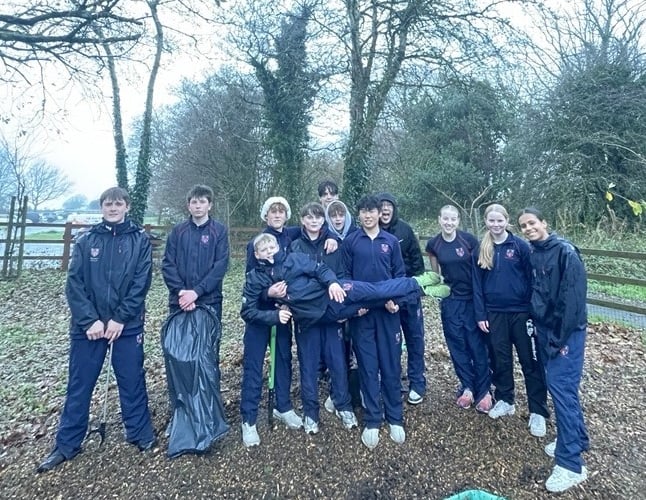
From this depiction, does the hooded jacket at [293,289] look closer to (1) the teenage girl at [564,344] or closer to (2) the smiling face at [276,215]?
(2) the smiling face at [276,215]

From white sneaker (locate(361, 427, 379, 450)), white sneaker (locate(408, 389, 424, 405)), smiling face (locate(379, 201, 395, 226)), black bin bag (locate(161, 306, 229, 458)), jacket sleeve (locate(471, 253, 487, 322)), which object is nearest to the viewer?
black bin bag (locate(161, 306, 229, 458))

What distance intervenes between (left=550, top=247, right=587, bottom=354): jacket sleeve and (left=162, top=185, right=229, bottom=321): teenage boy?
2.35m

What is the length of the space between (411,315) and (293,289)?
1.15m

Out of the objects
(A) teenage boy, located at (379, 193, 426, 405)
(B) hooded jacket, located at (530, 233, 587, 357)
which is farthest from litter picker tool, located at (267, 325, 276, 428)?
(B) hooded jacket, located at (530, 233, 587, 357)

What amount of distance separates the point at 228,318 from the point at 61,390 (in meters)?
2.86

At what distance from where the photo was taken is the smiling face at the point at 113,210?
3.02 m

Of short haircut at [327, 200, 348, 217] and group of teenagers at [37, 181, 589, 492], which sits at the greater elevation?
short haircut at [327, 200, 348, 217]

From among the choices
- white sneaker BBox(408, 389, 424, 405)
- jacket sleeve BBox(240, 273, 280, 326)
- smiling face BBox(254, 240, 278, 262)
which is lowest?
white sneaker BBox(408, 389, 424, 405)

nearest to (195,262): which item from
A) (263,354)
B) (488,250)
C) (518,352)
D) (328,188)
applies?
(263,354)

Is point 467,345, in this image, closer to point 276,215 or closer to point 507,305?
point 507,305

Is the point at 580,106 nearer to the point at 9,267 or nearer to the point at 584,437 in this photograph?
the point at 584,437

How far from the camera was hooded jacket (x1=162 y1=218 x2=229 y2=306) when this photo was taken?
3.15 meters

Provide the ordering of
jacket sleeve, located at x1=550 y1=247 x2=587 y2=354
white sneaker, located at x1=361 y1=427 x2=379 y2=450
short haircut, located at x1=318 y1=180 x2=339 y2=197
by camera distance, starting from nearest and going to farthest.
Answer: jacket sleeve, located at x1=550 y1=247 x2=587 y2=354, white sneaker, located at x1=361 y1=427 x2=379 y2=450, short haircut, located at x1=318 y1=180 x2=339 y2=197

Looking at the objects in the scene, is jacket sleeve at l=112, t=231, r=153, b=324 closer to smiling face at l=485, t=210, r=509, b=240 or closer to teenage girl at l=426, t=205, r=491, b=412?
teenage girl at l=426, t=205, r=491, b=412
